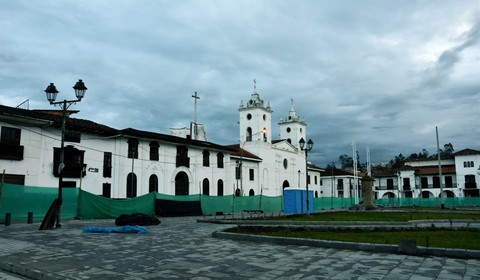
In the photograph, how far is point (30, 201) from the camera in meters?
23.2

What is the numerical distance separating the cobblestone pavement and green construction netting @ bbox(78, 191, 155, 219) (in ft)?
42.9

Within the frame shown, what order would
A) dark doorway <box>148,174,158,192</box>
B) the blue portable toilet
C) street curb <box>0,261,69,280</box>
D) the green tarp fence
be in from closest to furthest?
street curb <box>0,261,69,280</box>
the green tarp fence
the blue portable toilet
dark doorway <box>148,174,158,192</box>

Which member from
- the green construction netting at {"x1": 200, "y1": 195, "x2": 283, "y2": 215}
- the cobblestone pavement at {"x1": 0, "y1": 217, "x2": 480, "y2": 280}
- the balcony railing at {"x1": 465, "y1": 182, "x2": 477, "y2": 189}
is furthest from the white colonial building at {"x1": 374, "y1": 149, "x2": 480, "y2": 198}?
the cobblestone pavement at {"x1": 0, "y1": 217, "x2": 480, "y2": 280}

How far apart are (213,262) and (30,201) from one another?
18425 mm

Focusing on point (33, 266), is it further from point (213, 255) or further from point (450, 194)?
point (450, 194)

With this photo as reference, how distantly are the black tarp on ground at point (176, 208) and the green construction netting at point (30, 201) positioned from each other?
6.73 metres

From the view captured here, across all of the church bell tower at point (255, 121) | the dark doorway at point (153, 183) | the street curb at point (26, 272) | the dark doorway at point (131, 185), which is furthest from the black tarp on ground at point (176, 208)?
the church bell tower at point (255, 121)

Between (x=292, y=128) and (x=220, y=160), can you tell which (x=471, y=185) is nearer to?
(x=292, y=128)

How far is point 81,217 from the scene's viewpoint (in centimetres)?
2498

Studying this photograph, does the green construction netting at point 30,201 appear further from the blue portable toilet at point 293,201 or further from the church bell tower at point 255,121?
the church bell tower at point 255,121

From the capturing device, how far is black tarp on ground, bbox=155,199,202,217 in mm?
29984

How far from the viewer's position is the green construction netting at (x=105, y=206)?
25281 millimetres

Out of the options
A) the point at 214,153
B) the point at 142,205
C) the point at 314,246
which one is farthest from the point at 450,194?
the point at 314,246

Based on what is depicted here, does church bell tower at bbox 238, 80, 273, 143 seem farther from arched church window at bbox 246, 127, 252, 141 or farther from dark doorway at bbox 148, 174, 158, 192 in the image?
dark doorway at bbox 148, 174, 158, 192
